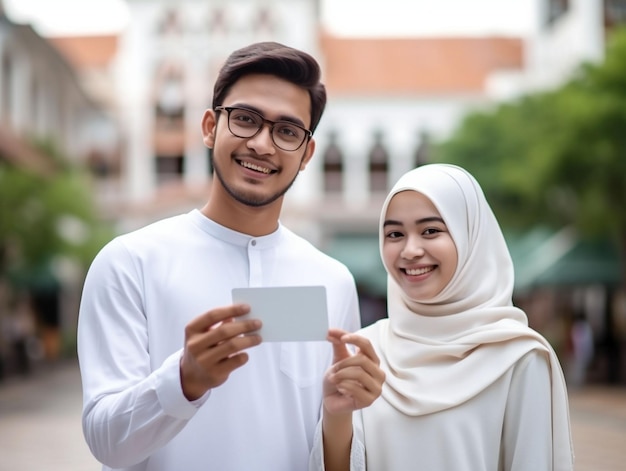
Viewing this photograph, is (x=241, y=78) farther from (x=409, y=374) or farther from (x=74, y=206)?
(x=74, y=206)

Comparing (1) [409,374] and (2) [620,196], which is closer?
(1) [409,374]

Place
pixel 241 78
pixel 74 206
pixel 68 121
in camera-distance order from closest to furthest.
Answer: pixel 241 78 → pixel 74 206 → pixel 68 121

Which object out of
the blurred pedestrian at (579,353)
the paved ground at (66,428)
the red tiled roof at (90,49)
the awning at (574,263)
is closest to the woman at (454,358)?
the paved ground at (66,428)

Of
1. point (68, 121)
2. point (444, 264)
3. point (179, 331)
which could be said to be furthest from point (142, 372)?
point (68, 121)

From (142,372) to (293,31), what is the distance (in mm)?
34788

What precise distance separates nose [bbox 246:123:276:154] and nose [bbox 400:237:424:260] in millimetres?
538

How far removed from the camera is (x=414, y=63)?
1512 inches

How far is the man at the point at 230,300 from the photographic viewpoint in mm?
2500

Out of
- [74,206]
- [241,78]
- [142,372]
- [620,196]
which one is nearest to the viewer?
[142,372]

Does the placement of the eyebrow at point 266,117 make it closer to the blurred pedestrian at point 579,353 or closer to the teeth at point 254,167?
the teeth at point 254,167

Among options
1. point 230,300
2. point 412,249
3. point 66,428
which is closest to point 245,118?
point 230,300

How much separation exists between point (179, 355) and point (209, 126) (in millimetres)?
956

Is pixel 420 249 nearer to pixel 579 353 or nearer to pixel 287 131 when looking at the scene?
pixel 287 131

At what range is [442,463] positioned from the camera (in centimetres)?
290
